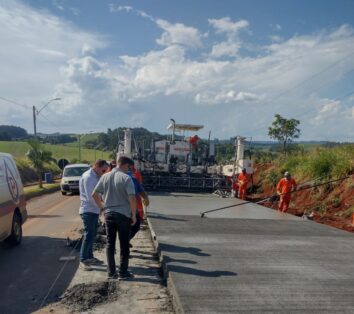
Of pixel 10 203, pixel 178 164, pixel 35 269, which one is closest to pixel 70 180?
pixel 178 164

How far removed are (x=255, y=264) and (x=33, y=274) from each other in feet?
11.9

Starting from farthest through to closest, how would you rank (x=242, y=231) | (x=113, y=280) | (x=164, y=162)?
1. (x=164, y=162)
2. (x=242, y=231)
3. (x=113, y=280)

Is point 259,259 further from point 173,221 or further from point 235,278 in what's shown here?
point 173,221

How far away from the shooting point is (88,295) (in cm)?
592

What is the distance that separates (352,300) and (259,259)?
6.52 feet

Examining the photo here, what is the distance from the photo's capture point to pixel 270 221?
11.4 meters

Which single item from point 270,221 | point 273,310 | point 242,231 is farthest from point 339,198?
point 273,310

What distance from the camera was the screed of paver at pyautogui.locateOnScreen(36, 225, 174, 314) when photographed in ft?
18.3

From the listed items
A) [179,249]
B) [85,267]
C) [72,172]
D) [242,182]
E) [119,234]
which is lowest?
[85,267]

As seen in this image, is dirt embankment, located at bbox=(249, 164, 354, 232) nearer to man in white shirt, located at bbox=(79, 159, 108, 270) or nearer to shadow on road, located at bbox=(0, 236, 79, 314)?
man in white shirt, located at bbox=(79, 159, 108, 270)

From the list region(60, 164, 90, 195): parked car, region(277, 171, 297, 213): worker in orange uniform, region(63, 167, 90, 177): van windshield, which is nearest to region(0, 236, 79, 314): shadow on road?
region(277, 171, 297, 213): worker in orange uniform

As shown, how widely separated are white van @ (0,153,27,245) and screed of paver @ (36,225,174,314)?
85.8 inches

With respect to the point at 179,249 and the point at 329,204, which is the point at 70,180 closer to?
the point at 329,204

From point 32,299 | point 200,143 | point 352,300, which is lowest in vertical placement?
point 32,299
